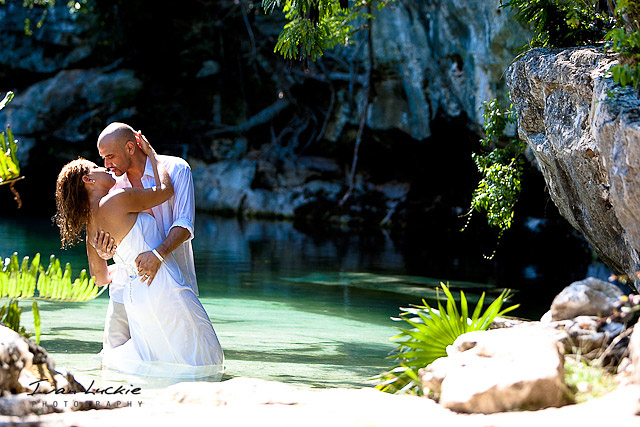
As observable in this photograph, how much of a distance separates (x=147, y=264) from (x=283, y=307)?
405 cm

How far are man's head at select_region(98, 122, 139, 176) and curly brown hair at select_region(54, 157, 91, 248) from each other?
0.19 metres

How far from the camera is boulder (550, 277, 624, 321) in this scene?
4066mm

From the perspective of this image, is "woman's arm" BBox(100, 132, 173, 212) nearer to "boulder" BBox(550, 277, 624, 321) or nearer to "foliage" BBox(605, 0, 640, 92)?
"boulder" BBox(550, 277, 624, 321)

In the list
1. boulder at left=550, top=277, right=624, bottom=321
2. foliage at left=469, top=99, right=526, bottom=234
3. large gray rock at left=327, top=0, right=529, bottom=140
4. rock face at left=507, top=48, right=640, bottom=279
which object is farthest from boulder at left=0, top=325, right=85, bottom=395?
large gray rock at left=327, top=0, right=529, bottom=140

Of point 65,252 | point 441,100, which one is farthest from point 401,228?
point 65,252

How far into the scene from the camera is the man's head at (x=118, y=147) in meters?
5.38

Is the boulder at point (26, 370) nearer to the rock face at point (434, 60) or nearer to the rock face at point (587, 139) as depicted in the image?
the rock face at point (587, 139)

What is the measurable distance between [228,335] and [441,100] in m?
12.7

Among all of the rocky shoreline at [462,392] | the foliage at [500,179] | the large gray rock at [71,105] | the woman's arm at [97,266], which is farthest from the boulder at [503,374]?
the large gray rock at [71,105]

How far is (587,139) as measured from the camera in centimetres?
539

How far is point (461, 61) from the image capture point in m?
17.6

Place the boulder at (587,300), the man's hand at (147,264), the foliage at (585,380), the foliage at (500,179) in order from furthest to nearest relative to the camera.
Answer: the foliage at (500,179)
the man's hand at (147,264)
the boulder at (587,300)
the foliage at (585,380)

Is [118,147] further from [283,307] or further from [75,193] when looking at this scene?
[283,307]

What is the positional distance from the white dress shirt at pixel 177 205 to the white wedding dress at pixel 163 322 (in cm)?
14
